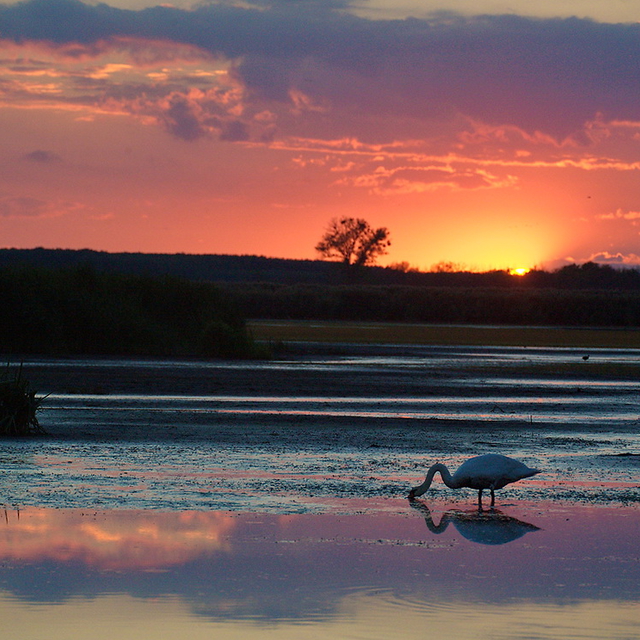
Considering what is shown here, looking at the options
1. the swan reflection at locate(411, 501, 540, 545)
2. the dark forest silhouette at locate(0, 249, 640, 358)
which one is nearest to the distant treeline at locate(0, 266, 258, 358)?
the dark forest silhouette at locate(0, 249, 640, 358)

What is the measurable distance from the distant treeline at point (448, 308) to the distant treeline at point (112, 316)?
4461 centimetres

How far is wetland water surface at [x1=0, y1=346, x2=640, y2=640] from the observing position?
727cm

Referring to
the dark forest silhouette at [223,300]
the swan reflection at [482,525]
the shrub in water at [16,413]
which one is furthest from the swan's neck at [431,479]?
the dark forest silhouette at [223,300]

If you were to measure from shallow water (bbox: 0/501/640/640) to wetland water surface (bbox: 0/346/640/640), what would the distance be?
2 centimetres

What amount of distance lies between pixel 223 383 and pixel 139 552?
58.1 ft

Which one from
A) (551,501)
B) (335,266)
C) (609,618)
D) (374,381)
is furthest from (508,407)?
(335,266)

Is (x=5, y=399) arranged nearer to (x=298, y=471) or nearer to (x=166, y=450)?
(x=166, y=450)

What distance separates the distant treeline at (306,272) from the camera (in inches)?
5945

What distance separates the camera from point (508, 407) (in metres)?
21.5

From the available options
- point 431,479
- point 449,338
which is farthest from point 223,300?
point 431,479

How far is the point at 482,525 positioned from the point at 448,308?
262 feet

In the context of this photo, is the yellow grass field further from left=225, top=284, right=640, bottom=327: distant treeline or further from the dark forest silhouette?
left=225, top=284, right=640, bottom=327: distant treeline

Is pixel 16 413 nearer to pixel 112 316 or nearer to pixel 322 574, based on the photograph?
pixel 322 574

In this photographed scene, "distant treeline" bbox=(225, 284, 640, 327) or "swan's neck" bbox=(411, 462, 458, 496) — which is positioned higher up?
"distant treeline" bbox=(225, 284, 640, 327)
